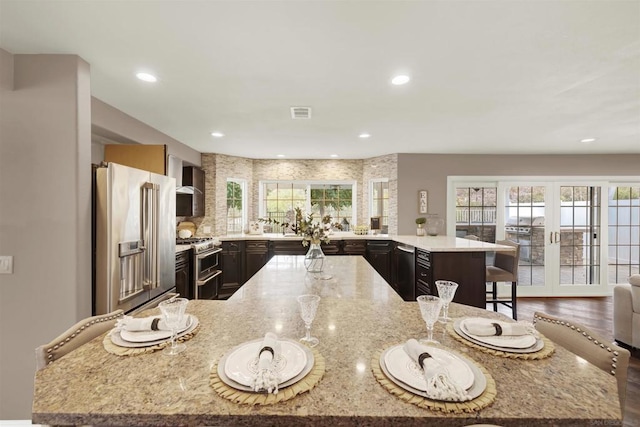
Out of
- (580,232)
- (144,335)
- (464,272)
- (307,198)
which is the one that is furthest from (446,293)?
(580,232)

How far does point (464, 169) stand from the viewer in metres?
4.86

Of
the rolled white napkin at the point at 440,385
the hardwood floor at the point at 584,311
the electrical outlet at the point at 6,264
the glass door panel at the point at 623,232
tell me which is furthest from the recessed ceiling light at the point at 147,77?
the glass door panel at the point at 623,232

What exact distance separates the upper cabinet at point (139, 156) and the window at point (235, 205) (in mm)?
2387

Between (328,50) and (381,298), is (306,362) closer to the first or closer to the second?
(381,298)

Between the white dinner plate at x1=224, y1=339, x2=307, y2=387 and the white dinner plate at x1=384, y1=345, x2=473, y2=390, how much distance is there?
268 millimetres

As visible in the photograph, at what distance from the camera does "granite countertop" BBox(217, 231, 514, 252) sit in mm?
3252

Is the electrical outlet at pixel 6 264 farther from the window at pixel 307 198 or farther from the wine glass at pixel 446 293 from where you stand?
the window at pixel 307 198

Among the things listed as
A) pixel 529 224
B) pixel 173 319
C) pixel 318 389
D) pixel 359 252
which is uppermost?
pixel 529 224

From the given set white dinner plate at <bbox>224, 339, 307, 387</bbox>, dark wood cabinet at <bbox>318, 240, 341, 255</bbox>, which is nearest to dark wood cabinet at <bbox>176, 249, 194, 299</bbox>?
dark wood cabinet at <bbox>318, 240, 341, 255</bbox>

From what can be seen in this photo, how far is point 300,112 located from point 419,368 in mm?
2555

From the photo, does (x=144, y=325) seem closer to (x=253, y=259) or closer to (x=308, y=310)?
(x=308, y=310)

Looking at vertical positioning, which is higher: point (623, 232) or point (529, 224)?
point (529, 224)

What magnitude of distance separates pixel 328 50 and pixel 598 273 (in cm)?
607

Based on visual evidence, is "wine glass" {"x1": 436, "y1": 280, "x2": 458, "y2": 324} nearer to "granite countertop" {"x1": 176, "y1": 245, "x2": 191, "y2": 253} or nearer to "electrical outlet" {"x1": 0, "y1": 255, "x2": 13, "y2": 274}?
"electrical outlet" {"x1": 0, "y1": 255, "x2": 13, "y2": 274}
